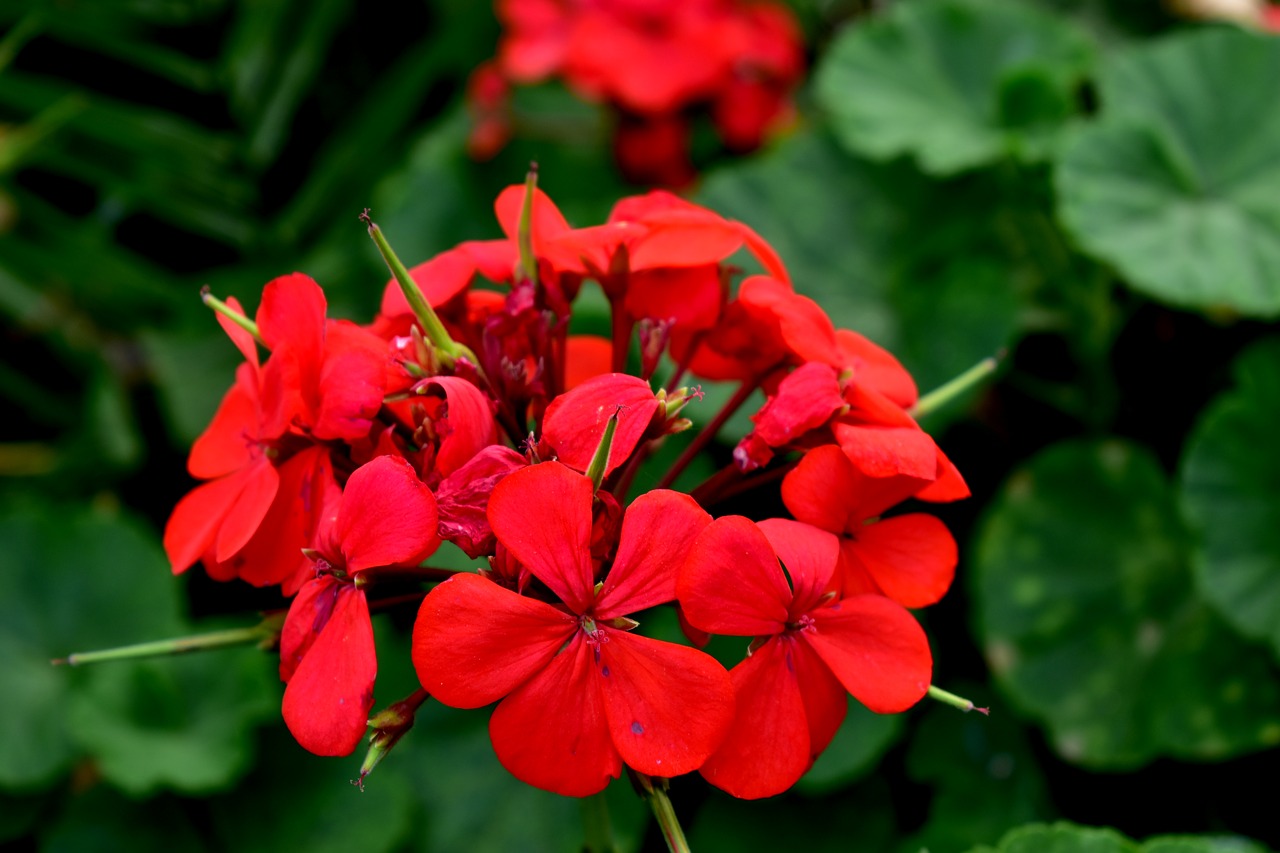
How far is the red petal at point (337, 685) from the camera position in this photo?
0.68m

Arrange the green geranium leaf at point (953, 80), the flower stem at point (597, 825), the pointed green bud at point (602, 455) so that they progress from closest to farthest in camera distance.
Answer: the pointed green bud at point (602, 455)
the flower stem at point (597, 825)
the green geranium leaf at point (953, 80)

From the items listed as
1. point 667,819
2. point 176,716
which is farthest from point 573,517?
point 176,716

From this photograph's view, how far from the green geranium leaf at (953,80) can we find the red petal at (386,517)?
114cm

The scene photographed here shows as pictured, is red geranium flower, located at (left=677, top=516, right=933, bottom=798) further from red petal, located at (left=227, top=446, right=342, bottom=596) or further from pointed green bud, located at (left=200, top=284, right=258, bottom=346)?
pointed green bud, located at (left=200, top=284, right=258, bottom=346)

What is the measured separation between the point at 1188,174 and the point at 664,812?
1323 millimetres

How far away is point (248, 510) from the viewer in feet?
2.62

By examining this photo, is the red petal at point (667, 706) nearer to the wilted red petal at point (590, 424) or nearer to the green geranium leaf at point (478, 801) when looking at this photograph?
the wilted red petal at point (590, 424)

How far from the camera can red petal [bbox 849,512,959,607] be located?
810 millimetres

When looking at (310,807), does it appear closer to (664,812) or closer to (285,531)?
(285,531)

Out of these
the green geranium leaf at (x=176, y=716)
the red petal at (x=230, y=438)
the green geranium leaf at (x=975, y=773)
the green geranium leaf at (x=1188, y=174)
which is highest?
the red petal at (x=230, y=438)

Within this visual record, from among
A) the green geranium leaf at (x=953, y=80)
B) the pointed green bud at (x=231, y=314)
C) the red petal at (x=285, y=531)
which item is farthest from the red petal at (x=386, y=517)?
the green geranium leaf at (x=953, y=80)

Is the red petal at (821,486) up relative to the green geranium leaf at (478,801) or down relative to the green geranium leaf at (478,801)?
up

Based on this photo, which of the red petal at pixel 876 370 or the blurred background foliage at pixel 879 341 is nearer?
the red petal at pixel 876 370

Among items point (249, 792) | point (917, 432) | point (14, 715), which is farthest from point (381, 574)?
point (14, 715)
